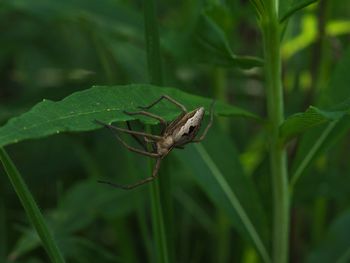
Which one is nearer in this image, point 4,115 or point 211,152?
point 211,152

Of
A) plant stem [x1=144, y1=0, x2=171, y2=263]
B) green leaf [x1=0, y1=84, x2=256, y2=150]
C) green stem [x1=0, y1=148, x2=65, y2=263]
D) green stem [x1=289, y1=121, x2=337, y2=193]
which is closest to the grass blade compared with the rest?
green stem [x1=289, y1=121, x2=337, y2=193]

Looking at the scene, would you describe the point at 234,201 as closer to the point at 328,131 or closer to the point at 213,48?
the point at 328,131

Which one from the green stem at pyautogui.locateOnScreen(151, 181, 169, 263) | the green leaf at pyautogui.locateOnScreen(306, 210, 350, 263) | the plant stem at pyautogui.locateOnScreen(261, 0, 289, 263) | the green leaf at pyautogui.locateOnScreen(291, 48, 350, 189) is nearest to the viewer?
the plant stem at pyautogui.locateOnScreen(261, 0, 289, 263)

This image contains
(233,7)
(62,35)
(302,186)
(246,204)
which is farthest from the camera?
(62,35)

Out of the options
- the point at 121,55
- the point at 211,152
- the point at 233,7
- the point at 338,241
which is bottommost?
the point at 338,241

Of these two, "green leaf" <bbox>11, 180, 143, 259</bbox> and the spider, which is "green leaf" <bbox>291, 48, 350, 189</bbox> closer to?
the spider

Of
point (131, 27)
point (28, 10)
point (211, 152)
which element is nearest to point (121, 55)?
point (131, 27)

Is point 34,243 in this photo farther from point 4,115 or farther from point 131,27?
point 131,27
